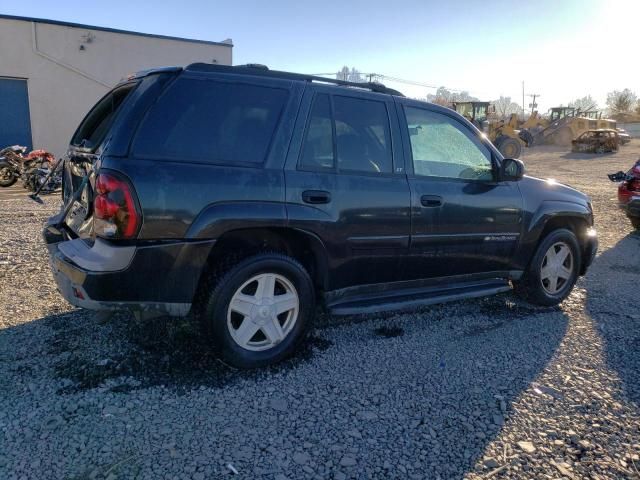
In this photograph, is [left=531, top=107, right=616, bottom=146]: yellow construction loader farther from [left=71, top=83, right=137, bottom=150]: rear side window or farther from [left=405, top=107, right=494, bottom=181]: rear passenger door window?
[left=71, top=83, right=137, bottom=150]: rear side window

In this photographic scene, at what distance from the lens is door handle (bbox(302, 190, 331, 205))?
332 cm

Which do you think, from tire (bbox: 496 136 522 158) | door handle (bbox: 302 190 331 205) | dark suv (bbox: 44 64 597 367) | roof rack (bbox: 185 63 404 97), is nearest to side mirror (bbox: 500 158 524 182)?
dark suv (bbox: 44 64 597 367)

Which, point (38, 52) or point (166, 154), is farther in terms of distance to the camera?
point (38, 52)

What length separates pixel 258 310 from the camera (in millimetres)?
3312

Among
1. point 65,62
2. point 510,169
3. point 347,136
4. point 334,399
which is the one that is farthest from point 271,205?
point 65,62

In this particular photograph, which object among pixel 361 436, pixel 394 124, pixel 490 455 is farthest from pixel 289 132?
pixel 490 455

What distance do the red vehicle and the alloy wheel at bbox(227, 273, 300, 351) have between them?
7.33 metres

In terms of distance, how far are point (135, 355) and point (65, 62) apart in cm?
1768

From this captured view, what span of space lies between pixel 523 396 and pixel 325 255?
5.22ft

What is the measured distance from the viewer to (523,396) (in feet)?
10.4

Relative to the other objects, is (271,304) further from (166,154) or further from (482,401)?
(482,401)

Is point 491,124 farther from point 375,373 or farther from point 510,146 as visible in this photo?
point 375,373

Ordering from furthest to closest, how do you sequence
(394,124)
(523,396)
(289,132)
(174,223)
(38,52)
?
(38,52) < (394,124) < (289,132) < (523,396) < (174,223)

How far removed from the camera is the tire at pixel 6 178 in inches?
517
